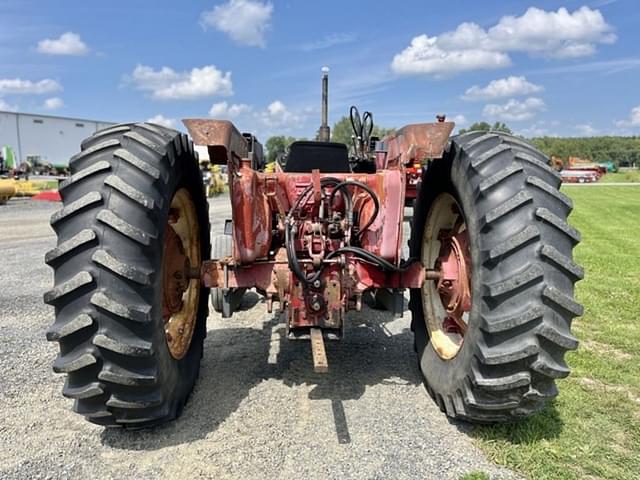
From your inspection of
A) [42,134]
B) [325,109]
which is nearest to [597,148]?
[42,134]

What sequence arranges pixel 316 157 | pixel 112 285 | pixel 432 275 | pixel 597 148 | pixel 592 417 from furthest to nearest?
pixel 597 148, pixel 316 157, pixel 432 275, pixel 592 417, pixel 112 285

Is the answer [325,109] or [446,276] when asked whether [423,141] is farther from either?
[325,109]

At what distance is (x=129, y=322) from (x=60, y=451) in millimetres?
Result: 963

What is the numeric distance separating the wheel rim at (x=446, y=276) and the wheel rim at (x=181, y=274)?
5.92 feet

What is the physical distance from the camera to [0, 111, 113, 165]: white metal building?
214 ft

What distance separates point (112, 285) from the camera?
107 inches

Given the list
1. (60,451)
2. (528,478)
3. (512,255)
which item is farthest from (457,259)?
(60,451)

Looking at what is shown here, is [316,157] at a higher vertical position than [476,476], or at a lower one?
higher

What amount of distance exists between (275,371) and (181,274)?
1.07 metres

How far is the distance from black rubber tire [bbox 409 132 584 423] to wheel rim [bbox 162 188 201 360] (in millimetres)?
1987

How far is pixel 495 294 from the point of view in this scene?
281cm

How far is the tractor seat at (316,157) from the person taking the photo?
4832mm

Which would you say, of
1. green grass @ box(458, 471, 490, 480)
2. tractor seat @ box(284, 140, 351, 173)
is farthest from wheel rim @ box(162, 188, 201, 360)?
green grass @ box(458, 471, 490, 480)

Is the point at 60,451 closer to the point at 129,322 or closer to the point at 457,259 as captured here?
the point at 129,322
